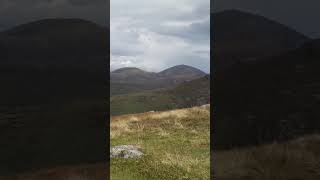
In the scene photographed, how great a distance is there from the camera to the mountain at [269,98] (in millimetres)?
12328

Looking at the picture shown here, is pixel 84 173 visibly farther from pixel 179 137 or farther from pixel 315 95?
pixel 179 137

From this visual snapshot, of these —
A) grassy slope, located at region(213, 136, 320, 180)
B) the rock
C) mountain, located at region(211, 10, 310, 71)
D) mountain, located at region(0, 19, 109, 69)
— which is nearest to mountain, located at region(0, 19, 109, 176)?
mountain, located at region(0, 19, 109, 69)

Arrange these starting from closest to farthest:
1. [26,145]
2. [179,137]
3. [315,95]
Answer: [26,145] < [315,95] < [179,137]

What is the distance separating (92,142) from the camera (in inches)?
477

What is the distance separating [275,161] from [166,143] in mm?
12428

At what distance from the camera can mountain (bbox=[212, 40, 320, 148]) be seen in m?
12.3

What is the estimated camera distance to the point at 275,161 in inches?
484

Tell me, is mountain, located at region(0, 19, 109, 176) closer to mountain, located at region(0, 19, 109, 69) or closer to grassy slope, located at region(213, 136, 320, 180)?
mountain, located at region(0, 19, 109, 69)

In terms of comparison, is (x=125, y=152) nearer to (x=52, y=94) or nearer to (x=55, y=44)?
(x=52, y=94)

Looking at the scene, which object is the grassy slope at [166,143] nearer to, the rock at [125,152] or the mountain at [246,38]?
the rock at [125,152]

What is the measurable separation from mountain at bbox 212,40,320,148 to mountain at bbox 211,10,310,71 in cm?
19

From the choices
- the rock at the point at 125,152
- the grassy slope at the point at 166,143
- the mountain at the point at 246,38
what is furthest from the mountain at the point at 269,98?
the rock at the point at 125,152

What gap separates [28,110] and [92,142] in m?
1.73

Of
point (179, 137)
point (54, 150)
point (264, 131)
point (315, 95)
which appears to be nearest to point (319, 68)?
point (315, 95)
